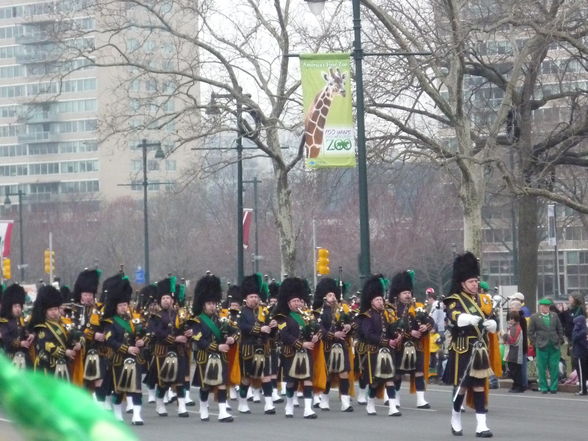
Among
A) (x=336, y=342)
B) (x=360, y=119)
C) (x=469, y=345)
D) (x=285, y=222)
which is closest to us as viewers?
(x=469, y=345)

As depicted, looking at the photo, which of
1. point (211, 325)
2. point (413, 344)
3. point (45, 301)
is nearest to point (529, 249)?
point (413, 344)

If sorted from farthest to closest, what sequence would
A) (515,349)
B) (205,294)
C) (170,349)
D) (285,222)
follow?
1. (285,222)
2. (515,349)
3. (170,349)
4. (205,294)

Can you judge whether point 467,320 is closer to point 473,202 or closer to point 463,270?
point 463,270

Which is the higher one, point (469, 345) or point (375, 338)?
point (469, 345)

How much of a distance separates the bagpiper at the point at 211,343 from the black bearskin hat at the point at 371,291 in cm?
192

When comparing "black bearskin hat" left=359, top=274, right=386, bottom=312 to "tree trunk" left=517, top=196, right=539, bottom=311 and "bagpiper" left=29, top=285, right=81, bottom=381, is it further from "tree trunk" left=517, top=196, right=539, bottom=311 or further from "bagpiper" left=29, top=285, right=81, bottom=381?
"tree trunk" left=517, top=196, right=539, bottom=311

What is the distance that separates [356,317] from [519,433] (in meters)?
4.75

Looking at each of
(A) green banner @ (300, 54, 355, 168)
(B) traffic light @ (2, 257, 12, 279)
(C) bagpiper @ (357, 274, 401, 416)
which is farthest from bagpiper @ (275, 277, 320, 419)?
(B) traffic light @ (2, 257, 12, 279)

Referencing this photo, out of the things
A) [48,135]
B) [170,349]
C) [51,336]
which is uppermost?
[48,135]

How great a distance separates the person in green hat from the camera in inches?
857

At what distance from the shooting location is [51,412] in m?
1.15

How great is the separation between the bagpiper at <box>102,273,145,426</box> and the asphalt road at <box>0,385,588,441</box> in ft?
1.63

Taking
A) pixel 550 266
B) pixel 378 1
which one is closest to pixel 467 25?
pixel 378 1

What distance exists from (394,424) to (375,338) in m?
2.26
